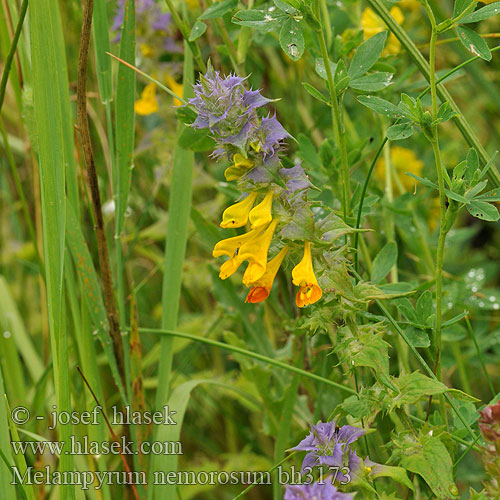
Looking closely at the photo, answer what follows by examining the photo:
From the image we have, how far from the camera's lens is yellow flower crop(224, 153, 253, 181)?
→ 24.1 inches

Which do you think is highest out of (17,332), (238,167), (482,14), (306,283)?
(482,14)

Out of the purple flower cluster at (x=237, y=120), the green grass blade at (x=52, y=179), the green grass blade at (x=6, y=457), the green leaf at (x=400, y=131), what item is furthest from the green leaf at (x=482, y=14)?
the green grass blade at (x=6, y=457)

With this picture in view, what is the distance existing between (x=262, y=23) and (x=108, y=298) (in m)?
0.44

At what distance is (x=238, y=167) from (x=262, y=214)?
0.06 m

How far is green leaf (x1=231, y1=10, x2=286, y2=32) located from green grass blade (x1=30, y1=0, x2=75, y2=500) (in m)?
0.22

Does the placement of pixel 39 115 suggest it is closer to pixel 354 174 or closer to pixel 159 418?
pixel 159 418

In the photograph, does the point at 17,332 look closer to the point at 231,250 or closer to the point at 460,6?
the point at 231,250

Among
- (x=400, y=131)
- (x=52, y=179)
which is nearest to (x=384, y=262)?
(x=400, y=131)

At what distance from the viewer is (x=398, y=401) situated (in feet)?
2.02

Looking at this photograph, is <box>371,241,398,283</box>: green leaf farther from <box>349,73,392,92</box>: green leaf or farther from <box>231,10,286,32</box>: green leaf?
<box>231,10,286,32</box>: green leaf

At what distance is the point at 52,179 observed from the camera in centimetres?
71

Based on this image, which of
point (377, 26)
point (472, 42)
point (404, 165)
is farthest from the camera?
point (404, 165)

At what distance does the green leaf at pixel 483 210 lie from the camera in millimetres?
652

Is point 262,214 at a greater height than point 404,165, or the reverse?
point 262,214
